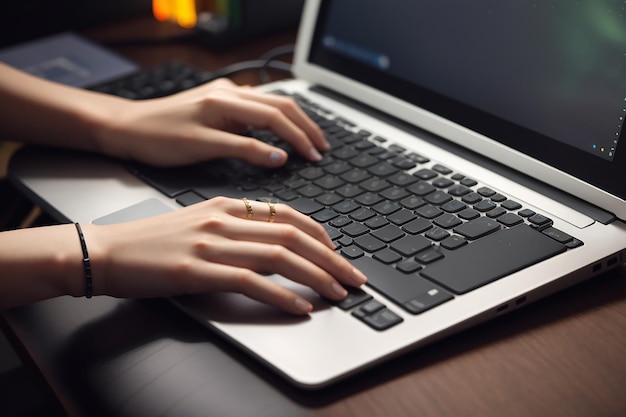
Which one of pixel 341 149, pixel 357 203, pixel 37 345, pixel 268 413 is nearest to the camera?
pixel 268 413

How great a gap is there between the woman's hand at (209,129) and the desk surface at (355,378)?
23cm

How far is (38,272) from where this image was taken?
65 cm

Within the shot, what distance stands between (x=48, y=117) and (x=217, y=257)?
15.3 inches

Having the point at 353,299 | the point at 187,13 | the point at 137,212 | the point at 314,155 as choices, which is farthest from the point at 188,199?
the point at 187,13

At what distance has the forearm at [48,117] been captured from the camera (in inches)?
35.5

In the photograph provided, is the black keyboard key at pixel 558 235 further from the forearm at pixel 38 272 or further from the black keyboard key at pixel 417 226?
the forearm at pixel 38 272

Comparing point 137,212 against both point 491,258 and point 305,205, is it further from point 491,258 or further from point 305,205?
point 491,258

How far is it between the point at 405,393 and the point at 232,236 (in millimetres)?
200

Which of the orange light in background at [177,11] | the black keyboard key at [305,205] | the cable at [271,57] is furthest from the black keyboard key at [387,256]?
the orange light in background at [177,11]

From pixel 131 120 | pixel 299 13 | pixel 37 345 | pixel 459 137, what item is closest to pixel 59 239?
pixel 37 345

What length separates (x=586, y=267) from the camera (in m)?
0.65

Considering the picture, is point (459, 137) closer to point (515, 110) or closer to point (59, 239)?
point (515, 110)

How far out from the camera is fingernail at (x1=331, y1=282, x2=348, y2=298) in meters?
0.61

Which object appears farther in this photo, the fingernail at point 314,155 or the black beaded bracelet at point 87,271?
the fingernail at point 314,155
